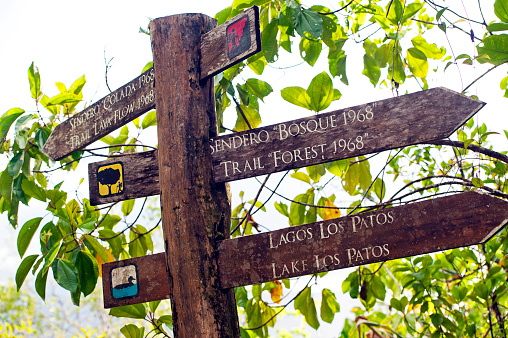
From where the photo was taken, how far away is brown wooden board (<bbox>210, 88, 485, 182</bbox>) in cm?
106

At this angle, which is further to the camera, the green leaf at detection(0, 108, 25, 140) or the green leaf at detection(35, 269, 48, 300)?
the green leaf at detection(0, 108, 25, 140)

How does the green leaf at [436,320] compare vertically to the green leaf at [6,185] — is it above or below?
below

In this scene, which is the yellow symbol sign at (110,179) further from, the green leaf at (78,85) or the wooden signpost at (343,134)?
the green leaf at (78,85)

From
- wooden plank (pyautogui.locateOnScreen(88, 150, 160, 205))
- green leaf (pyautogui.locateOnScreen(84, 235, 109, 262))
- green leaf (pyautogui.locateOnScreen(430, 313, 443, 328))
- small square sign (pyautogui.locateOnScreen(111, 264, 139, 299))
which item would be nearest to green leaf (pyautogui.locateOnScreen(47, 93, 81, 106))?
wooden plank (pyautogui.locateOnScreen(88, 150, 160, 205))

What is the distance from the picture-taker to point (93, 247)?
5.22 feet

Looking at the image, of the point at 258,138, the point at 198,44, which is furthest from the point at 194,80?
the point at 258,138

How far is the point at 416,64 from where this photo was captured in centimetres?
183

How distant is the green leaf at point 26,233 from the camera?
1.56 m

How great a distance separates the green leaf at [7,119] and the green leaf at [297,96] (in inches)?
43.7

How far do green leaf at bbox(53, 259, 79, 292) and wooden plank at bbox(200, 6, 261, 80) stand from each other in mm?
714

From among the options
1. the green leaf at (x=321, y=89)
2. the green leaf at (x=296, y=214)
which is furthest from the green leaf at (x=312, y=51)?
the green leaf at (x=296, y=214)

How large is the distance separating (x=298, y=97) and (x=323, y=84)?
0.10 meters

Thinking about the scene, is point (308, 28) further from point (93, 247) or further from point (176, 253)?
point (93, 247)

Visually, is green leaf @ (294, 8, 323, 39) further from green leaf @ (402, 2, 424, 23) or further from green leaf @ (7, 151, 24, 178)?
green leaf @ (7, 151, 24, 178)
